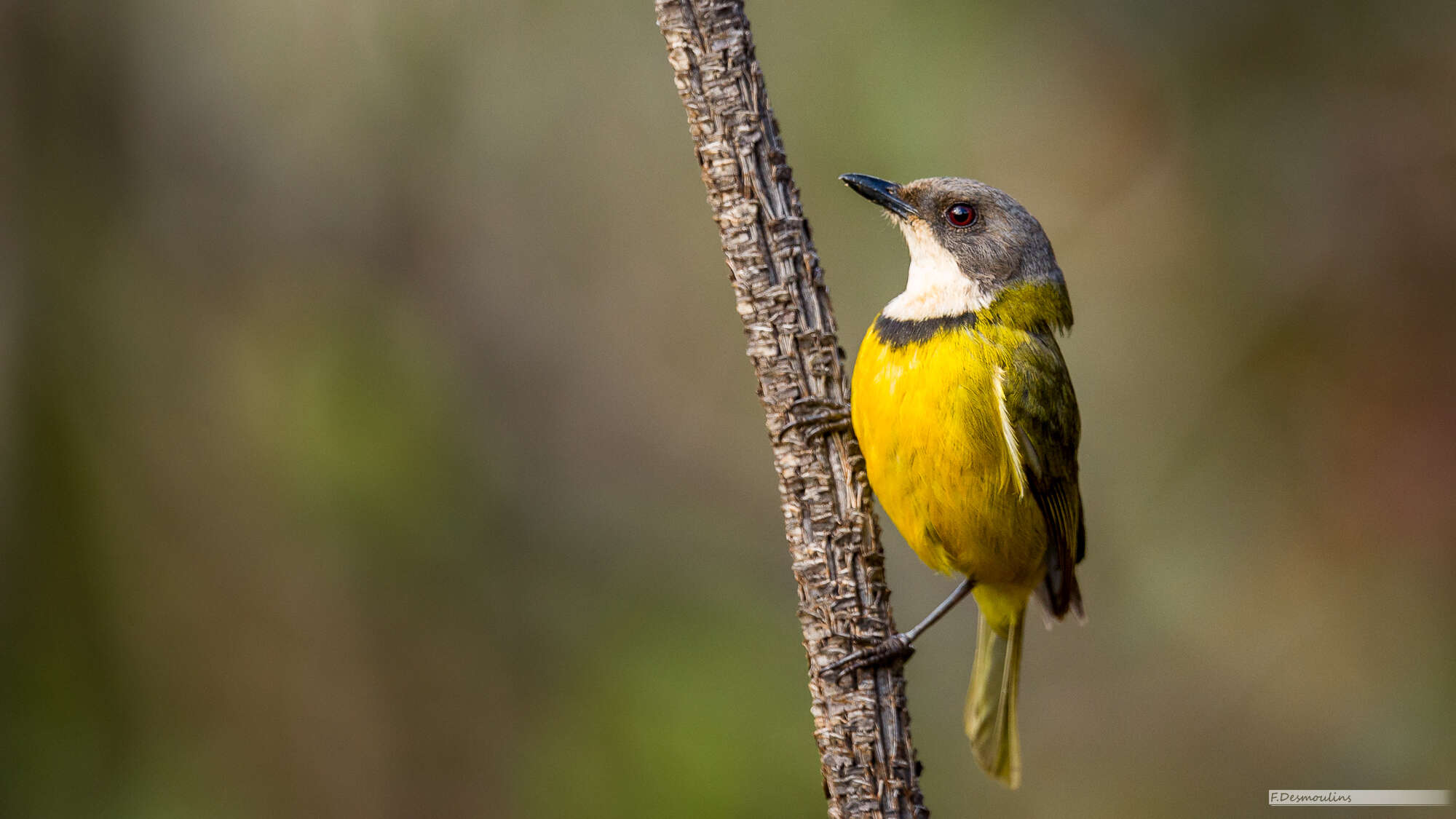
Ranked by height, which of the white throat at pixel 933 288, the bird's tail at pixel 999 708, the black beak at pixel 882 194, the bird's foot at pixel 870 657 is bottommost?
the bird's tail at pixel 999 708

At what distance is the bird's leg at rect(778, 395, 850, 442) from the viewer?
2.92m

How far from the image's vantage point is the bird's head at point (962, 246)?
3570 mm

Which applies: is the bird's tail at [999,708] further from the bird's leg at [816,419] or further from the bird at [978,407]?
the bird's leg at [816,419]

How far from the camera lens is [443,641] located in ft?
18.5

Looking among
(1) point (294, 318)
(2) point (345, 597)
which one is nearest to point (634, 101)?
(1) point (294, 318)

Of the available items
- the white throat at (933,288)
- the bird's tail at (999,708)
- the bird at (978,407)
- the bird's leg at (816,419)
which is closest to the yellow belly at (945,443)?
the bird at (978,407)

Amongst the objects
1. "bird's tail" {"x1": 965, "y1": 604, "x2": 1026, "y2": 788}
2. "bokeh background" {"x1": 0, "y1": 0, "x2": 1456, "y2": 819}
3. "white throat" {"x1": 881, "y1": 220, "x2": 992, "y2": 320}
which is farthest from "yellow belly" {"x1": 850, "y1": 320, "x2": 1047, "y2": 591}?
"bokeh background" {"x1": 0, "y1": 0, "x2": 1456, "y2": 819}

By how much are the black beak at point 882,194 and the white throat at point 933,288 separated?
5cm

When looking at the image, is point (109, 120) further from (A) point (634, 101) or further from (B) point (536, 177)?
(A) point (634, 101)

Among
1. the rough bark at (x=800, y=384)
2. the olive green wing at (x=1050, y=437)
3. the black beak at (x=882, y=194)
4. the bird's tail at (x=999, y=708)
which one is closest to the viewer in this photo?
the rough bark at (x=800, y=384)

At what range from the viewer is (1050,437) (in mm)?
3494

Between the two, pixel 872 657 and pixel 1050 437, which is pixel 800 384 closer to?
pixel 872 657

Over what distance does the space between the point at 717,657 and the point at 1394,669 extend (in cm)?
342

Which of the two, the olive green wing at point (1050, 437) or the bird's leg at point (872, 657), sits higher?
the olive green wing at point (1050, 437)
